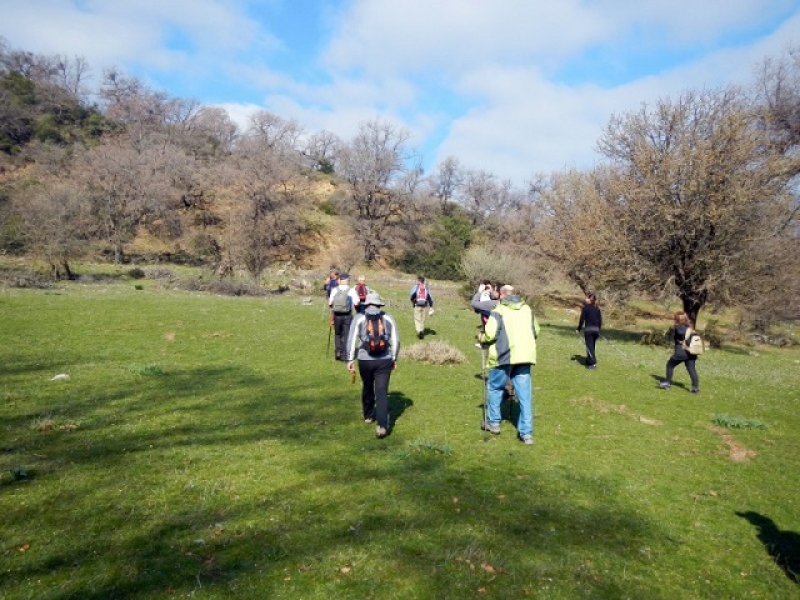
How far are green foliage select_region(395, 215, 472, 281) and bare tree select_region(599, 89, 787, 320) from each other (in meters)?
32.5

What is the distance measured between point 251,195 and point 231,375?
57.4 metres

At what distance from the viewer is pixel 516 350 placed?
8883 millimetres

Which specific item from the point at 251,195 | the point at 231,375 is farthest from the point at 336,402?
the point at 251,195

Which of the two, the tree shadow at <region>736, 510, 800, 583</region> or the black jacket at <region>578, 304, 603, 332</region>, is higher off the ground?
the black jacket at <region>578, 304, 603, 332</region>

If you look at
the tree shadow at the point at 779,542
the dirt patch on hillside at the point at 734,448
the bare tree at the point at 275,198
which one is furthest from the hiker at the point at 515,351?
the bare tree at the point at 275,198

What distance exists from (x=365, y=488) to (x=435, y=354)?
905 cm

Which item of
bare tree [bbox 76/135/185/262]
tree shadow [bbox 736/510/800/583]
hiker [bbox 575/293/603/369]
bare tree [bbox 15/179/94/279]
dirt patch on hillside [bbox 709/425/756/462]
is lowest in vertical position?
tree shadow [bbox 736/510/800/583]

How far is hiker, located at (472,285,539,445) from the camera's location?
8.90 meters

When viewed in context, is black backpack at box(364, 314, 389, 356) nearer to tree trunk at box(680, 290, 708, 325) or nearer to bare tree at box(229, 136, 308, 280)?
tree trunk at box(680, 290, 708, 325)

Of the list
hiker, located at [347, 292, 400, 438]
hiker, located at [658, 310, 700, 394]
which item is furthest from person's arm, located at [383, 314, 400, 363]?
hiker, located at [658, 310, 700, 394]

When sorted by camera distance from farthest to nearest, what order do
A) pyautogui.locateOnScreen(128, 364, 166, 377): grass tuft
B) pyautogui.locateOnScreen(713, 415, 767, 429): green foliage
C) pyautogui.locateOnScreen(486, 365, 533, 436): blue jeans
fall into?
pyautogui.locateOnScreen(128, 364, 166, 377): grass tuft < pyautogui.locateOnScreen(713, 415, 767, 429): green foliage < pyautogui.locateOnScreen(486, 365, 533, 436): blue jeans

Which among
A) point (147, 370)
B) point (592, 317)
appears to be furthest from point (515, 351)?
point (147, 370)

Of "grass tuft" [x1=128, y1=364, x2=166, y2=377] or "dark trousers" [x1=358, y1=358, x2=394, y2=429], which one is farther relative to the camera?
"grass tuft" [x1=128, y1=364, x2=166, y2=377]

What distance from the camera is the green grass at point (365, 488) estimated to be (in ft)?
16.0
